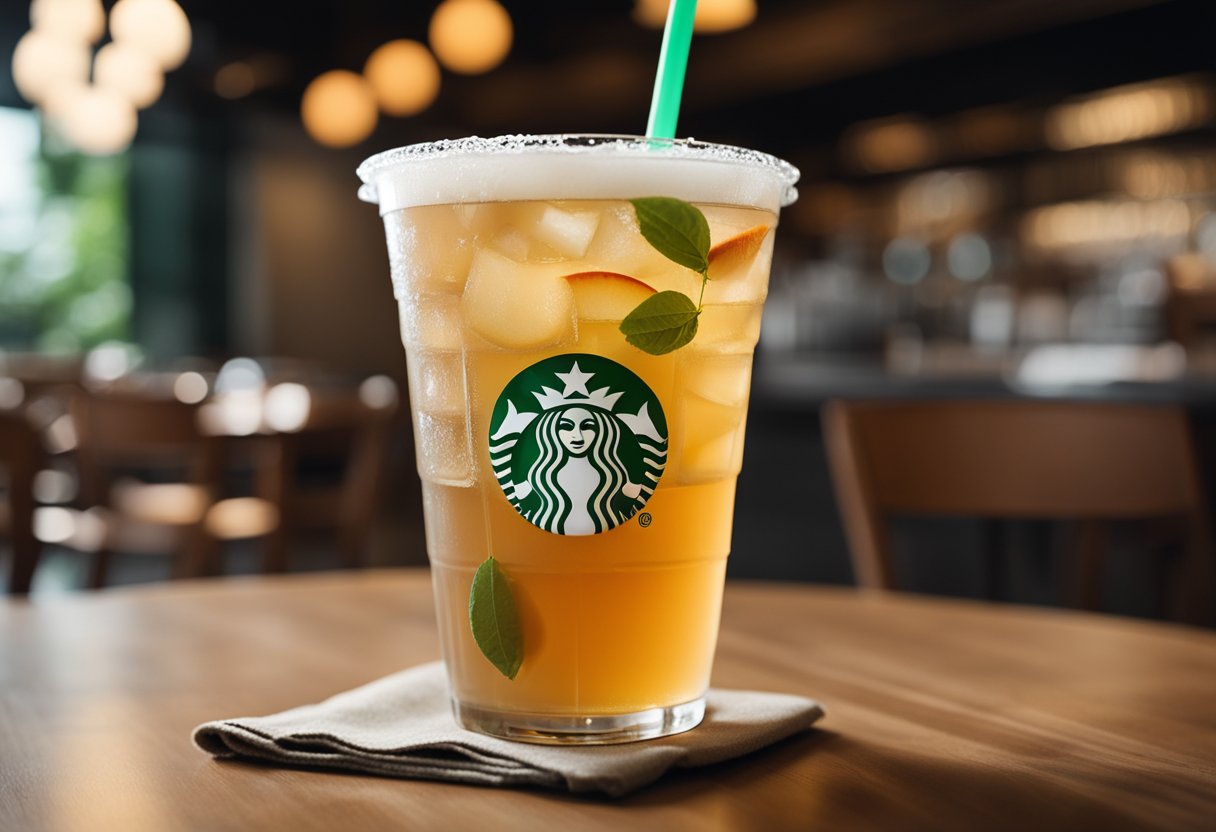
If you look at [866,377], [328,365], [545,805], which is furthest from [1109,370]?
[328,365]

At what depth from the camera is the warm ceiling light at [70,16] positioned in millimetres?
5735

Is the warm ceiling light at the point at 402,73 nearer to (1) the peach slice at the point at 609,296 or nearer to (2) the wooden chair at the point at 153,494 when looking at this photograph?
(2) the wooden chair at the point at 153,494

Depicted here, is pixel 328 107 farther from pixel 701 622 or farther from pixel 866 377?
pixel 701 622

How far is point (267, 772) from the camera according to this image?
2.09 feet

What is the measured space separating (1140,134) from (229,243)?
7.02m

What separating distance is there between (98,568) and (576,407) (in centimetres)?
380

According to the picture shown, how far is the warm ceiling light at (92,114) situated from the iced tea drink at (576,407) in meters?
6.86

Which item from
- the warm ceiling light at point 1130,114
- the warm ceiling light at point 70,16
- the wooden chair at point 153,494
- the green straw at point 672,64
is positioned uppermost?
the warm ceiling light at point 1130,114

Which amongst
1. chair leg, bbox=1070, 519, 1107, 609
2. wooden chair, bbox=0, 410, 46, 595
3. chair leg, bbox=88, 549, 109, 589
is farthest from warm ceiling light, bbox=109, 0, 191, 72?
chair leg, bbox=1070, 519, 1107, 609

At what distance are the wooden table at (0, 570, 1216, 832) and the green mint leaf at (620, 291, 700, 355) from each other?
0.22m

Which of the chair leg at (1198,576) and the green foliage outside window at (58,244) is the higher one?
the green foliage outside window at (58,244)

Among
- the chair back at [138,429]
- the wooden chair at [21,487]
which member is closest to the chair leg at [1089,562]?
the wooden chair at [21,487]

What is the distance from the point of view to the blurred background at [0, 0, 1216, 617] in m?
3.79

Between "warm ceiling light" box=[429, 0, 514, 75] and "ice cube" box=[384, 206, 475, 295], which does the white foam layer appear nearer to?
"ice cube" box=[384, 206, 475, 295]
